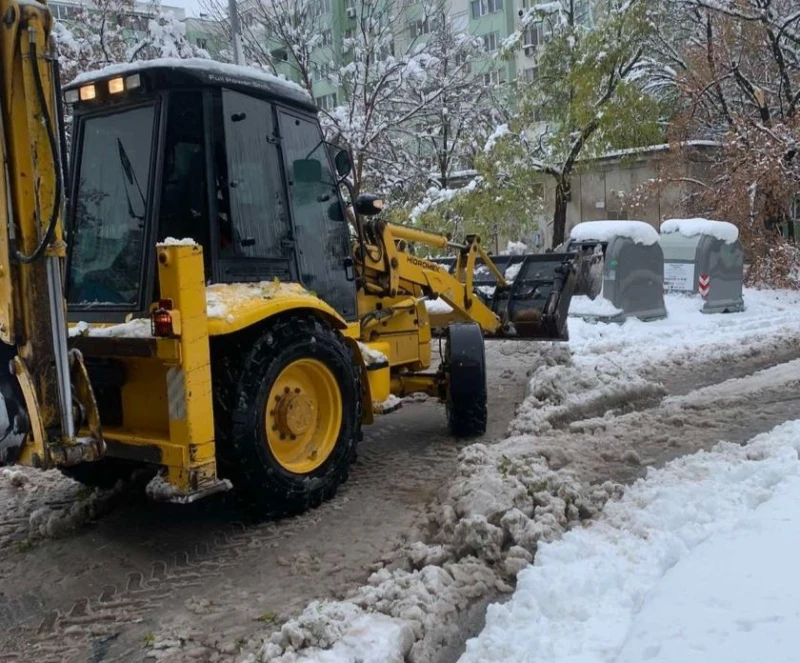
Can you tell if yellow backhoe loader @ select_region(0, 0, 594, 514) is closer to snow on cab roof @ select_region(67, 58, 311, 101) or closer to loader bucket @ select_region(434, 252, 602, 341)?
snow on cab roof @ select_region(67, 58, 311, 101)

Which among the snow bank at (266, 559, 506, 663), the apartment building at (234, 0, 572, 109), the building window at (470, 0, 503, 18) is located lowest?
the snow bank at (266, 559, 506, 663)

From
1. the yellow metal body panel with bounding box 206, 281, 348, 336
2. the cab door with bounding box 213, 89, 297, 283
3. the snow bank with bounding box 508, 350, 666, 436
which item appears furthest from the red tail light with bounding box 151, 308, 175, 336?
the snow bank with bounding box 508, 350, 666, 436

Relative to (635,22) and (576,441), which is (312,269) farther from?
(635,22)

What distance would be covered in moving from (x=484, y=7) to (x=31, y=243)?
3897 centimetres

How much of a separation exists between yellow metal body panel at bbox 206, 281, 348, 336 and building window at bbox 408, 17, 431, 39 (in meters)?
16.7

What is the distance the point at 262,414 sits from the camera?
4496 millimetres

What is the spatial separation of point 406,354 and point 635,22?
1480 cm

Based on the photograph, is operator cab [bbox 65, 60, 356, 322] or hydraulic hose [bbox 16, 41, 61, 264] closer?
hydraulic hose [bbox 16, 41, 61, 264]

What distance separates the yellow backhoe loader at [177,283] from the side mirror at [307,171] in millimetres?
13

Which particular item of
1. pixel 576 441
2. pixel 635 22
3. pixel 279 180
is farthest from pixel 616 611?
pixel 635 22

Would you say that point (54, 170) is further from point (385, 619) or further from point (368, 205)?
point (368, 205)

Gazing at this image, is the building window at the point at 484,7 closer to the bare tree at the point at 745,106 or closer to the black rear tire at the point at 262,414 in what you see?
the bare tree at the point at 745,106

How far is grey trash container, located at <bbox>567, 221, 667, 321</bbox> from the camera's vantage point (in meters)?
13.2

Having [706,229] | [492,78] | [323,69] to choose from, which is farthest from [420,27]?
[706,229]
